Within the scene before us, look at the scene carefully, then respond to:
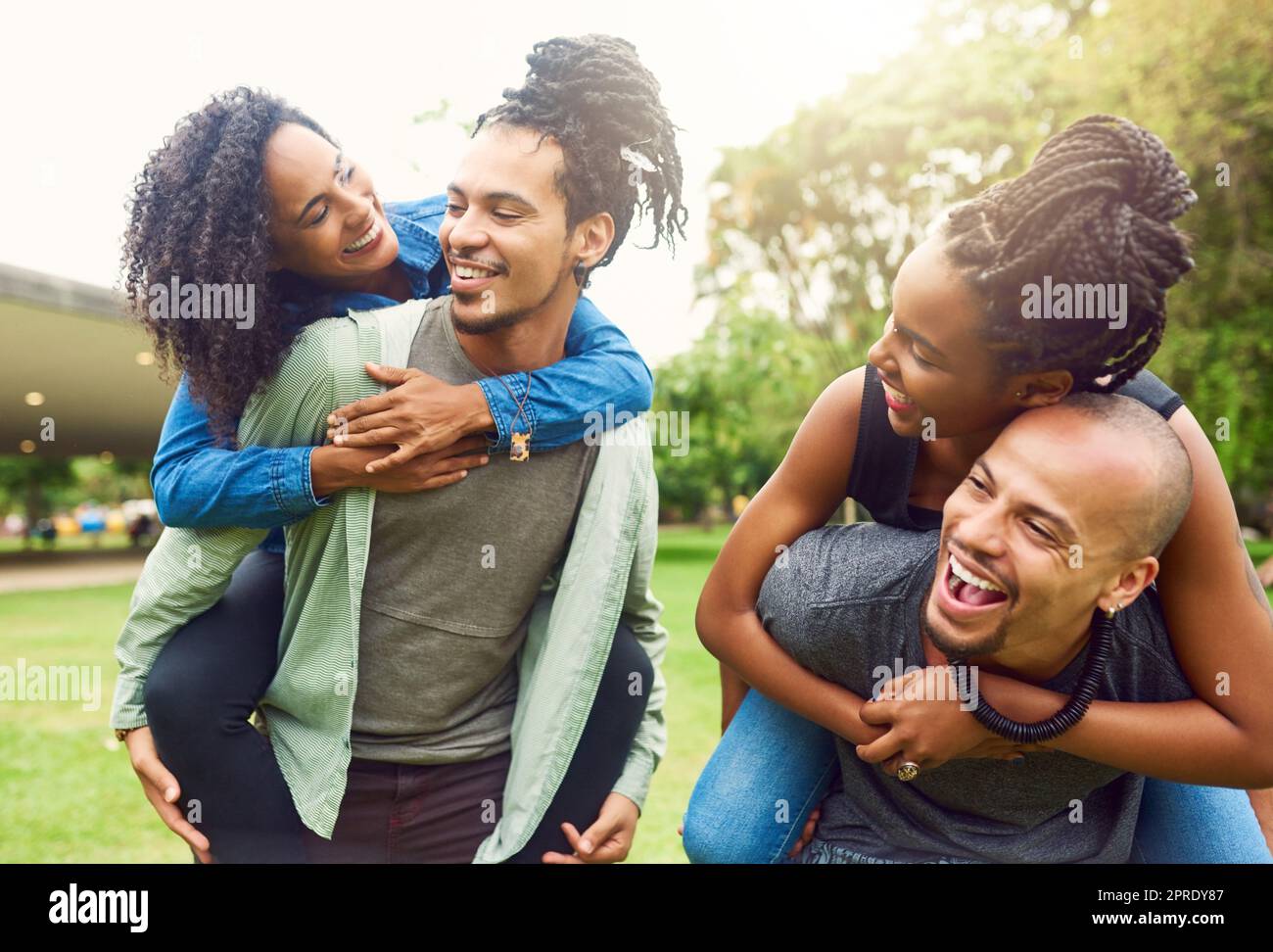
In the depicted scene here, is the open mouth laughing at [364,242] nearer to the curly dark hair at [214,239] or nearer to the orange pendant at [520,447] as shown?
the curly dark hair at [214,239]

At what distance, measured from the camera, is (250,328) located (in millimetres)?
1952

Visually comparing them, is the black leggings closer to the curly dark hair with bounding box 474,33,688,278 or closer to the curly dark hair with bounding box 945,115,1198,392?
the curly dark hair with bounding box 474,33,688,278

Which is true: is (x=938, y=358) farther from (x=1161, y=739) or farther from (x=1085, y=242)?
(x=1161, y=739)

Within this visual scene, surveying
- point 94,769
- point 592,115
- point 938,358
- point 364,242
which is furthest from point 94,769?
point 938,358

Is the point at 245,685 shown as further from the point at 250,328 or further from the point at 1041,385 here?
the point at 1041,385

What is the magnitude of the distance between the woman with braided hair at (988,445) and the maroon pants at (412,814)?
481 mm

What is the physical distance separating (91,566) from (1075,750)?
2244 centimetres

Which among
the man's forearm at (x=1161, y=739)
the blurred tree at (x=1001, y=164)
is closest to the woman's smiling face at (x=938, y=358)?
the man's forearm at (x=1161, y=739)

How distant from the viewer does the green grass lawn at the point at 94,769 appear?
415cm

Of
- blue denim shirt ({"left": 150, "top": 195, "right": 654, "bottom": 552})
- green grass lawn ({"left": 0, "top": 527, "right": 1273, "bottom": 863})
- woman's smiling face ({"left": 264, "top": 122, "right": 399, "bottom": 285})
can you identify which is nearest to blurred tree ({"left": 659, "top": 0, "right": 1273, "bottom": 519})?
green grass lawn ({"left": 0, "top": 527, "right": 1273, "bottom": 863})

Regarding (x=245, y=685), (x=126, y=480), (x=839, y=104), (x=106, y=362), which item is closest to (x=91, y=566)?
(x=106, y=362)

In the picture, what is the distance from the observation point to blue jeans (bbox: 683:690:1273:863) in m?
1.95

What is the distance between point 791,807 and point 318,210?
1.58 metres

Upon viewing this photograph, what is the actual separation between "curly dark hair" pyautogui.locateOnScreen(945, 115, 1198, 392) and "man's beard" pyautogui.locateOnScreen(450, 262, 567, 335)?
2.86ft
